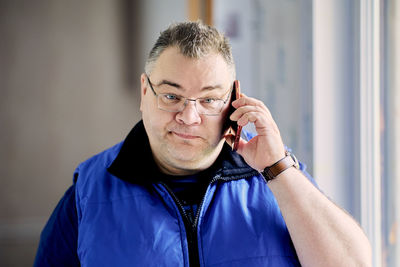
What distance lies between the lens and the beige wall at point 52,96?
2664 millimetres

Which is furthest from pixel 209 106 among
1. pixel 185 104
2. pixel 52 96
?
pixel 52 96

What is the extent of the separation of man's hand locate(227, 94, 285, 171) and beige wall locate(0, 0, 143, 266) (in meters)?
1.81

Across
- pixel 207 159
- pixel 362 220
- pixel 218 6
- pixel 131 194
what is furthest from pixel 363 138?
pixel 218 6

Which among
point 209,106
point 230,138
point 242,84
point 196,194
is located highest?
point 242,84

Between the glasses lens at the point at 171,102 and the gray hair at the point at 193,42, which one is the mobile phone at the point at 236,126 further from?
the glasses lens at the point at 171,102

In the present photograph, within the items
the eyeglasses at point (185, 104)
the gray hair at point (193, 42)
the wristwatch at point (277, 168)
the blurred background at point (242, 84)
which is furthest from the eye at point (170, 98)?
the blurred background at point (242, 84)

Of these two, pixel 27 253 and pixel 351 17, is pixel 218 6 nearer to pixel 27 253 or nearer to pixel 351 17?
pixel 351 17

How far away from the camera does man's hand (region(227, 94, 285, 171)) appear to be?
3.70ft

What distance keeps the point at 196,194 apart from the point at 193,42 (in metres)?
0.47

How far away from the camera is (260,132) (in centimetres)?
115

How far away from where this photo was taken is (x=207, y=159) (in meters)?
1.22

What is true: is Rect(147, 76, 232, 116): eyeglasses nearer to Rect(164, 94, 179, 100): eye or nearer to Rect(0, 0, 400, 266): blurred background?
Rect(164, 94, 179, 100): eye

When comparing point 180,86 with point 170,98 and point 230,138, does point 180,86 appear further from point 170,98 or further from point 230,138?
point 230,138

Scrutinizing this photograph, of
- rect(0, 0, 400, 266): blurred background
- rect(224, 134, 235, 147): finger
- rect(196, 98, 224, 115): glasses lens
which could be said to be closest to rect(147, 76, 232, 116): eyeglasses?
rect(196, 98, 224, 115): glasses lens
